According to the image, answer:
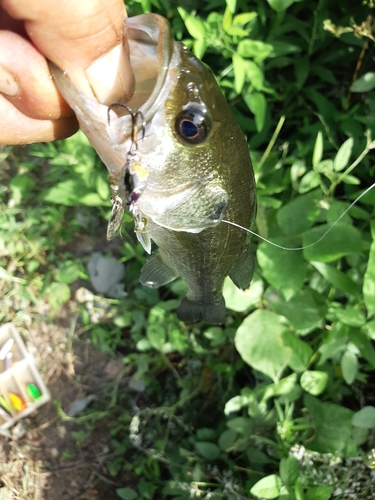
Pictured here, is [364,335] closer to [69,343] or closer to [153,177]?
[153,177]

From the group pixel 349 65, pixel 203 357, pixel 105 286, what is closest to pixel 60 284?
pixel 105 286

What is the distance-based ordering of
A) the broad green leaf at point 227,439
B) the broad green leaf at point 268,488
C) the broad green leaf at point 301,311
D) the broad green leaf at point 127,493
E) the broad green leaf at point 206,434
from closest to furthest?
the broad green leaf at point 268,488, the broad green leaf at point 301,311, the broad green leaf at point 227,439, the broad green leaf at point 206,434, the broad green leaf at point 127,493

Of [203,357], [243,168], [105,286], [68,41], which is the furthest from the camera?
[105,286]

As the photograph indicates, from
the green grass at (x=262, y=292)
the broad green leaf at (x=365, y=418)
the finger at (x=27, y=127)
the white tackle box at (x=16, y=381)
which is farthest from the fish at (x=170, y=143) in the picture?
the white tackle box at (x=16, y=381)

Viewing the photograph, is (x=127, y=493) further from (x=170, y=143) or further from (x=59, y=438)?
(x=170, y=143)

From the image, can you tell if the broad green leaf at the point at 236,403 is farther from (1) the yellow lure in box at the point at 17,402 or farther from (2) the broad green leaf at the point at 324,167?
(1) the yellow lure in box at the point at 17,402

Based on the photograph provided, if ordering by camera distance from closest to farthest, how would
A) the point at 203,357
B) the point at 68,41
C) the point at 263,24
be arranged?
1. the point at 68,41
2. the point at 263,24
3. the point at 203,357

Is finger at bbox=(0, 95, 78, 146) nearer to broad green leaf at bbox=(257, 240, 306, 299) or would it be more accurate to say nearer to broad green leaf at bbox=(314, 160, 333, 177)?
broad green leaf at bbox=(257, 240, 306, 299)
